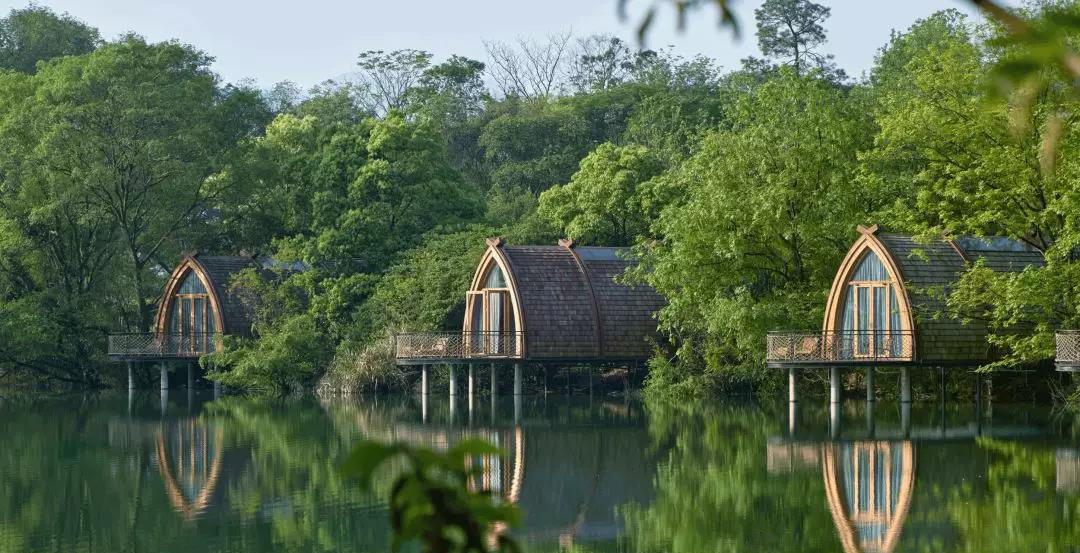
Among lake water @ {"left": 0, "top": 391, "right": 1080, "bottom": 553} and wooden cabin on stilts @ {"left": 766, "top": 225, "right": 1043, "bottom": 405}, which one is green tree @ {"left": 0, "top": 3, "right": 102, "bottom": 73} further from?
wooden cabin on stilts @ {"left": 766, "top": 225, "right": 1043, "bottom": 405}

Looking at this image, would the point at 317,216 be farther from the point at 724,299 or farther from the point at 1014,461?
the point at 1014,461

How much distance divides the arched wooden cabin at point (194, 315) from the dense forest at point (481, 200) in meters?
0.91

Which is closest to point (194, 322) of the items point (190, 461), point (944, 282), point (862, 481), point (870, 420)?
point (190, 461)

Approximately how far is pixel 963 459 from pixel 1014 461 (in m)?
0.73

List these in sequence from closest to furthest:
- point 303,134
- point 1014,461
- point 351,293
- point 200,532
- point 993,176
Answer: point 200,532 < point 1014,461 < point 993,176 < point 351,293 < point 303,134

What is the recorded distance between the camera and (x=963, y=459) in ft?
68.0

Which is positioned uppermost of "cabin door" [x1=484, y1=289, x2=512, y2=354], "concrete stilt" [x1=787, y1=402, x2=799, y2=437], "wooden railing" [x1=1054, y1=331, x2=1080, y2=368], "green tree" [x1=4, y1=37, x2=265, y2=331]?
"green tree" [x1=4, y1=37, x2=265, y2=331]

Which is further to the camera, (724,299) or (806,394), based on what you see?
(806,394)

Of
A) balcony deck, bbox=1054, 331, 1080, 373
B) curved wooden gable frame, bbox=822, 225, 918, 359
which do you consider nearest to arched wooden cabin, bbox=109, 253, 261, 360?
curved wooden gable frame, bbox=822, 225, 918, 359

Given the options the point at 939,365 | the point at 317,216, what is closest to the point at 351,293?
the point at 317,216

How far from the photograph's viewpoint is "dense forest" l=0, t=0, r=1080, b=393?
2969cm

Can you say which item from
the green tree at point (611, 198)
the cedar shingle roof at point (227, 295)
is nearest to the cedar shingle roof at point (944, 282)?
the green tree at point (611, 198)

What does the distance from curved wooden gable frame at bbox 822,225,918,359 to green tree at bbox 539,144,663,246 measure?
33.2 ft

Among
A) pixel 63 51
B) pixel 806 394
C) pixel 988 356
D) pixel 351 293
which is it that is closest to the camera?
pixel 988 356
